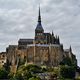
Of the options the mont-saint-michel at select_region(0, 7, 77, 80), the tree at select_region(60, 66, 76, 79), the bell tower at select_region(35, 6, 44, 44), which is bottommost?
the tree at select_region(60, 66, 76, 79)

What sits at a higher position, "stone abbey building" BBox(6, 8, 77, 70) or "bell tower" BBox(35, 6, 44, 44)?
"bell tower" BBox(35, 6, 44, 44)

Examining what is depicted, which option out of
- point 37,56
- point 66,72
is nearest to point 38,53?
point 37,56

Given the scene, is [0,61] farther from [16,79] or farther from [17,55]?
[16,79]

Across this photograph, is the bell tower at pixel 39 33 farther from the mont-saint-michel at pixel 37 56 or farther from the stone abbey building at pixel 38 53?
the mont-saint-michel at pixel 37 56

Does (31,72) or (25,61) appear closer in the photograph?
(31,72)

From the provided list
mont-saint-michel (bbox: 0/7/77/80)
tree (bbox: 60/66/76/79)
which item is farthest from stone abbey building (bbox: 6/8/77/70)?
tree (bbox: 60/66/76/79)

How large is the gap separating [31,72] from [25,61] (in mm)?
17866

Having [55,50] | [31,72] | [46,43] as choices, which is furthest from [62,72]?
[46,43]

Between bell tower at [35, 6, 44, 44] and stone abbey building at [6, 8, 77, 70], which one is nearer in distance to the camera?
stone abbey building at [6, 8, 77, 70]

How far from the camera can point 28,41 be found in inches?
4604

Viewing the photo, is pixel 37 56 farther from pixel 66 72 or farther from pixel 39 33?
pixel 66 72

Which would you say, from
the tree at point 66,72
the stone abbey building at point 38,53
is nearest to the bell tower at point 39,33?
the stone abbey building at point 38,53

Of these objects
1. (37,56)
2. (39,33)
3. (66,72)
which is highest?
(39,33)

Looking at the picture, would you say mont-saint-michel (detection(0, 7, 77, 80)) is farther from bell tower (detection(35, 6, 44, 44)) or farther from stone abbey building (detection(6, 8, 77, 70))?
bell tower (detection(35, 6, 44, 44))
